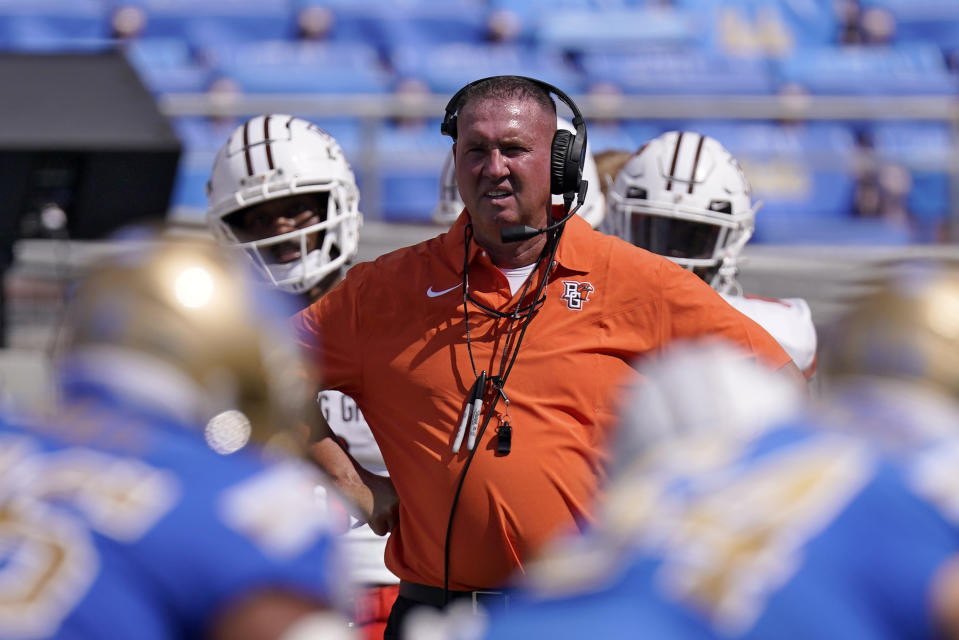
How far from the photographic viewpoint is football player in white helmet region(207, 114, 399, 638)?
3.70 meters

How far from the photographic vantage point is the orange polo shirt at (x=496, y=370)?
2.81 m

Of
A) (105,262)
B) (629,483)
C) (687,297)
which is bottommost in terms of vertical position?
(687,297)

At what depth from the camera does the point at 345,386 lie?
3086 millimetres

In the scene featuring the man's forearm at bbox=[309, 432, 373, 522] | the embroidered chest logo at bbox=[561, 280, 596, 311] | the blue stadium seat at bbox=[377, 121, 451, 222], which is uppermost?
the embroidered chest logo at bbox=[561, 280, 596, 311]

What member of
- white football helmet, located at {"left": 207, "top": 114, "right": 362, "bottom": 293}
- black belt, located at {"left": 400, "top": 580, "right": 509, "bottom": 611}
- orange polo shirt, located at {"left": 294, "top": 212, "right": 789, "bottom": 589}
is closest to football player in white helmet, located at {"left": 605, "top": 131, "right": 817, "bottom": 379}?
white football helmet, located at {"left": 207, "top": 114, "right": 362, "bottom": 293}

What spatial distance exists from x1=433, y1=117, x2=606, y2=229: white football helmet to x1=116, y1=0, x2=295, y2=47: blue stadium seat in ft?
20.5

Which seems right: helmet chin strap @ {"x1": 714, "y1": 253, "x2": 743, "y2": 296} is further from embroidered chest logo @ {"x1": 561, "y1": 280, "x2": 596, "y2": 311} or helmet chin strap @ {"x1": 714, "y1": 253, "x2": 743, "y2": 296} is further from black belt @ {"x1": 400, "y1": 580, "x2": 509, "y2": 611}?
black belt @ {"x1": 400, "y1": 580, "x2": 509, "y2": 611}

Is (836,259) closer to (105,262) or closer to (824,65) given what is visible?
(824,65)

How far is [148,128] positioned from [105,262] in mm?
4053

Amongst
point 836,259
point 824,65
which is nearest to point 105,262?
point 836,259

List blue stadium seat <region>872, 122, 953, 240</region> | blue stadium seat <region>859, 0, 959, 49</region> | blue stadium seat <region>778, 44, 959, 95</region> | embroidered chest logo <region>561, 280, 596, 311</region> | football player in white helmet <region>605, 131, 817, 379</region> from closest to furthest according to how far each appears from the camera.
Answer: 1. embroidered chest logo <region>561, 280, 596, 311</region>
2. football player in white helmet <region>605, 131, 817, 379</region>
3. blue stadium seat <region>872, 122, 953, 240</region>
4. blue stadium seat <region>778, 44, 959, 95</region>
5. blue stadium seat <region>859, 0, 959, 49</region>

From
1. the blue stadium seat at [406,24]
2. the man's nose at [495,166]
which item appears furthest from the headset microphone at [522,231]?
the blue stadium seat at [406,24]

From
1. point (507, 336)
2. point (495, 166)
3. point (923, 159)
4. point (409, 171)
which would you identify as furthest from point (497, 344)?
point (923, 159)

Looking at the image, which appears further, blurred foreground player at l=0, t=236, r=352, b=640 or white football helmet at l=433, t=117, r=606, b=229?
white football helmet at l=433, t=117, r=606, b=229
